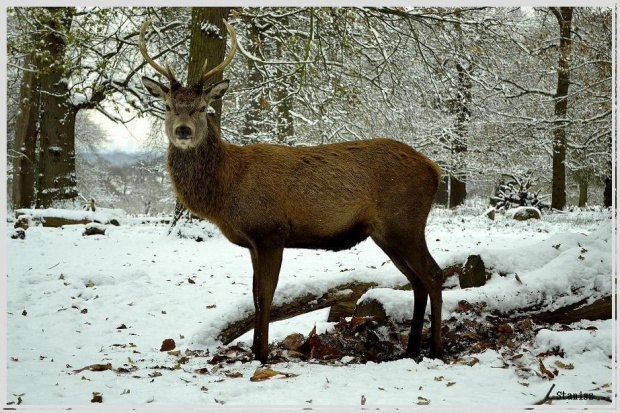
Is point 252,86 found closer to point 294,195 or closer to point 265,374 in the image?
point 294,195

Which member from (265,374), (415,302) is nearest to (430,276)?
(415,302)

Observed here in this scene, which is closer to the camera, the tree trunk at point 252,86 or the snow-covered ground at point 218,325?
the snow-covered ground at point 218,325

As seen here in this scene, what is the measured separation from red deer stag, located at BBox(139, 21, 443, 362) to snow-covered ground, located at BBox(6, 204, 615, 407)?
20.8 inches

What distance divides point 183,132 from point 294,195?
1.09m

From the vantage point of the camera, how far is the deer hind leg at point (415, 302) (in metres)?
4.59


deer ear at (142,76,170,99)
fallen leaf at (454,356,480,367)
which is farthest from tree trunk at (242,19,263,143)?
fallen leaf at (454,356,480,367)

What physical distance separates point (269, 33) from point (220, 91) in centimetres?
909

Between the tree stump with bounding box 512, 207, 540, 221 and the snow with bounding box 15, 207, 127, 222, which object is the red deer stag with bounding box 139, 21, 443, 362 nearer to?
the snow with bounding box 15, 207, 127, 222

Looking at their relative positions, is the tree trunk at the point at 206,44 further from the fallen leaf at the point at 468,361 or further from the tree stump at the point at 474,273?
the fallen leaf at the point at 468,361

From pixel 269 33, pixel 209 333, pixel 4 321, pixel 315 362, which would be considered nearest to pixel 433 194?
pixel 315 362

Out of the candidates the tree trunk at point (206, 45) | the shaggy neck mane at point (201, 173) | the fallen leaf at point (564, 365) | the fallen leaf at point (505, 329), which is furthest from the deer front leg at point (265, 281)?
the tree trunk at point (206, 45)

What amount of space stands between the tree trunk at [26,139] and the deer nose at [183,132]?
10412 millimetres

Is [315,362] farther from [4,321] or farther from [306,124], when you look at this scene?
[306,124]

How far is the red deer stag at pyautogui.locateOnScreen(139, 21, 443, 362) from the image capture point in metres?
4.51
